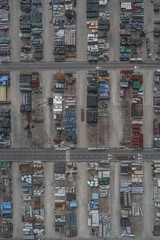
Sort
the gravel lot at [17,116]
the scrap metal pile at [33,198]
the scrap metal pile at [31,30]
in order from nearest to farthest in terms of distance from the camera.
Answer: the scrap metal pile at [31,30]
the scrap metal pile at [33,198]
the gravel lot at [17,116]

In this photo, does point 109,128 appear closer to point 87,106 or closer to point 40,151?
point 87,106

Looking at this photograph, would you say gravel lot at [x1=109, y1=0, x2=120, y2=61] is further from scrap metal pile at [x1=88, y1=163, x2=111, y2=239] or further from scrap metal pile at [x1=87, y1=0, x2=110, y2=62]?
scrap metal pile at [x1=88, y1=163, x2=111, y2=239]

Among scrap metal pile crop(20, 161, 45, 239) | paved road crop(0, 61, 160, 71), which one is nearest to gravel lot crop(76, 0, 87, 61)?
paved road crop(0, 61, 160, 71)

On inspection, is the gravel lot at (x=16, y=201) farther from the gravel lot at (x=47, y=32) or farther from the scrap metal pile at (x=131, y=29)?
the scrap metal pile at (x=131, y=29)

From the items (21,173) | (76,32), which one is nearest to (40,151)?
(21,173)

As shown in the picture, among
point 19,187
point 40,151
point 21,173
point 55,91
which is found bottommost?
point 19,187

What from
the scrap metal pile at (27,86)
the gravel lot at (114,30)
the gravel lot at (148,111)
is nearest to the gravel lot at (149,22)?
the gravel lot at (148,111)

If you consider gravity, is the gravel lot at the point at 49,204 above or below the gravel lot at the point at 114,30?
below
